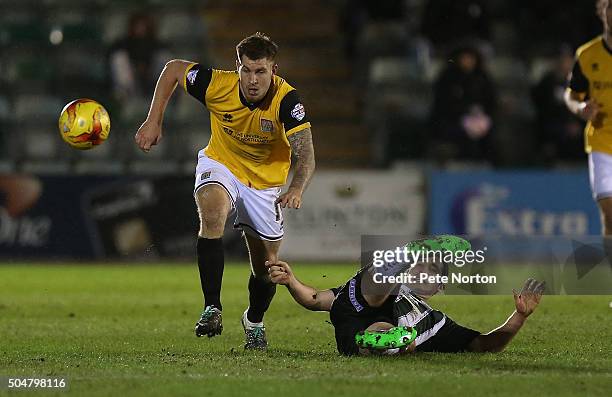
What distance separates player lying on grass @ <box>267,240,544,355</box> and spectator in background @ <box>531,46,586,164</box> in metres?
9.93

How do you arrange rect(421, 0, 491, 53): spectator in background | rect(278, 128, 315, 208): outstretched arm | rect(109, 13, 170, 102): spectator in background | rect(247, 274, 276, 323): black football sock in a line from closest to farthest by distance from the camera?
rect(278, 128, 315, 208): outstretched arm → rect(247, 274, 276, 323): black football sock → rect(109, 13, 170, 102): spectator in background → rect(421, 0, 491, 53): spectator in background

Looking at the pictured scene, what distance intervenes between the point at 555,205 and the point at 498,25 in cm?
428

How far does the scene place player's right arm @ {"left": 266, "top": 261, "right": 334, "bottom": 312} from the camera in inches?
294

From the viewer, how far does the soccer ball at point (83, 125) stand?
8.55 meters

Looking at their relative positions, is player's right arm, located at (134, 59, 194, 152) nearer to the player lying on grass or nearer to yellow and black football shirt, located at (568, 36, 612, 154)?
the player lying on grass

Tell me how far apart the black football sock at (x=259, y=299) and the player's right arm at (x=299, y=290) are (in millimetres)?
658

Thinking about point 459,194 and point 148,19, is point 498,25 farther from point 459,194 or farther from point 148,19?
point 148,19

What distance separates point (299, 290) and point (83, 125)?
2038 millimetres

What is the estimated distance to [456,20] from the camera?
1781 cm

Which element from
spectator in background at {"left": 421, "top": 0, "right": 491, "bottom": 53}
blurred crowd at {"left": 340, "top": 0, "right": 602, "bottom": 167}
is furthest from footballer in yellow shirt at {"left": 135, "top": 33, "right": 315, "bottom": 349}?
spectator in background at {"left": 421, "top": 0, "right": 491, "bottom": 53}

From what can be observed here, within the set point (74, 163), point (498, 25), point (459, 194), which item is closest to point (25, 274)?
point (74, 163)

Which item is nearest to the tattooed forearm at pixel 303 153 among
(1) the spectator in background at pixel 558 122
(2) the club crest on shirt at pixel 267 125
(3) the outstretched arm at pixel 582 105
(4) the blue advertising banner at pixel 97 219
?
(2) the club crest on shirt at pixel 267 125

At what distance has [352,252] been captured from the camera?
660 inches

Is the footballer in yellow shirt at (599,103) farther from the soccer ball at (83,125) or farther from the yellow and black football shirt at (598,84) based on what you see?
the soccer ball at (83,125)
